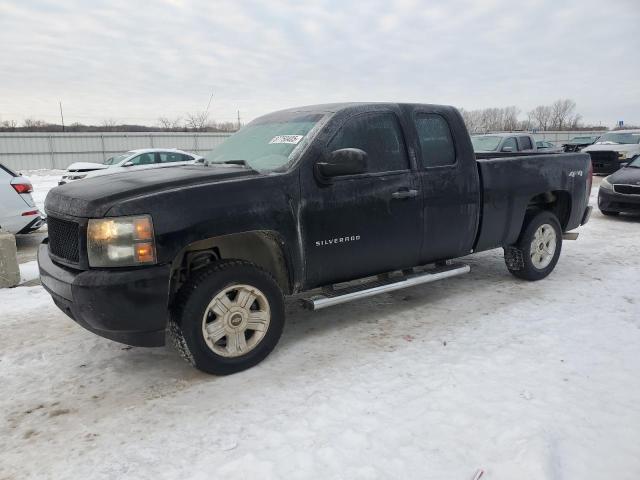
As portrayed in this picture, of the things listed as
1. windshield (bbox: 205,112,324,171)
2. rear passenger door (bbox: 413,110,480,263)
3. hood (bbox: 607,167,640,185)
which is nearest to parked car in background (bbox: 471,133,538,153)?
hood (bbox: 607,167,640,185)

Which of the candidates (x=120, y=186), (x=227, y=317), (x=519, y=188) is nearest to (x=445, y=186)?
(x=519, y=188)

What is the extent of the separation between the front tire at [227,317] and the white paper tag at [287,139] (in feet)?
3.56

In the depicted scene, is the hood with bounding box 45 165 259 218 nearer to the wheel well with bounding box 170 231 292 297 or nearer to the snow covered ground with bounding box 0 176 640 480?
the wheel well with bounding box 170 231 292 297

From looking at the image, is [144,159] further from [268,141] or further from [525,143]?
[268,141]

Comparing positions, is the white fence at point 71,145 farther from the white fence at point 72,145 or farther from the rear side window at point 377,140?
the rear side window at point 377,140

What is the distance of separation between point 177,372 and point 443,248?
261cm

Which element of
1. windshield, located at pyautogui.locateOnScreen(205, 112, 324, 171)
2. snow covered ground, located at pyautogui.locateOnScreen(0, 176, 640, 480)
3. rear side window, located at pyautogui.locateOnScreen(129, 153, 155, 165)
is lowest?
snow covered ground, located at pyautogui.locateOnScreen(0, 176, 640, 480)

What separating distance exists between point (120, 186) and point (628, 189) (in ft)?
33.2

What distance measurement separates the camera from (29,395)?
330cm

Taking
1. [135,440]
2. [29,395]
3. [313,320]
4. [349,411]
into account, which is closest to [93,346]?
[29,395]

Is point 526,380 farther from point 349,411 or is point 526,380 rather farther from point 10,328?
point 10,328

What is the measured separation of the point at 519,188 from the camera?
17.2 ft

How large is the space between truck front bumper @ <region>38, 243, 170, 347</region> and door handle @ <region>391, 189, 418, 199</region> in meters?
1.99

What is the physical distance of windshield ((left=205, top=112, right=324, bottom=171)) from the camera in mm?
3883
